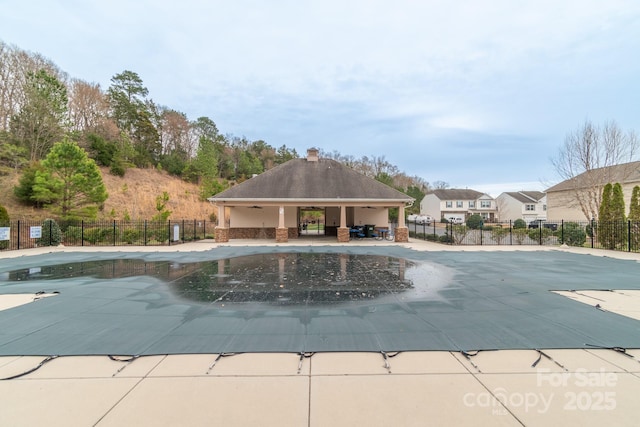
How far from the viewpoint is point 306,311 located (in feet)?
16.8

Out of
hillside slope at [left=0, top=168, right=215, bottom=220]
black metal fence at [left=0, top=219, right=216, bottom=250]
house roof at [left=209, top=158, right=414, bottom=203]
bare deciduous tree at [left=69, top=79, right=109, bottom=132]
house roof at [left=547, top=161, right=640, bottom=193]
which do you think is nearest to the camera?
black metal fence at [left=0, top=219, right=216, bottom=250]

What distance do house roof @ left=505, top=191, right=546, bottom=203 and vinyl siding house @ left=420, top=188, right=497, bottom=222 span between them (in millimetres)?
3870

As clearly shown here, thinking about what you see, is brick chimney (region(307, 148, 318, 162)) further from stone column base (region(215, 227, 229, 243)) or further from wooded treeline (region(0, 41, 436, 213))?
wooded treeline (region(0, 41, 436, 213))

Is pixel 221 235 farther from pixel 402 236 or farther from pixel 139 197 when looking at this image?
pixel 139 197

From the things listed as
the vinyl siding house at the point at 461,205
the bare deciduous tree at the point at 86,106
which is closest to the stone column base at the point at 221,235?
the bare deciduous tree at the point at 86,106

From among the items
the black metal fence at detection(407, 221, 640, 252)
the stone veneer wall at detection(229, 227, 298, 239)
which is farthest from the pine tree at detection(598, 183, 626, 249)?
the stone veneer wall at detection(229, 227, 298, 239)

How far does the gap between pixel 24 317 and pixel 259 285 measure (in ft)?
13.9

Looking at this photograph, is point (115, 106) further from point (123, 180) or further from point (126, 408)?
point (126, 408)

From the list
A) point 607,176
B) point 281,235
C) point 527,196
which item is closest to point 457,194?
point 527,196

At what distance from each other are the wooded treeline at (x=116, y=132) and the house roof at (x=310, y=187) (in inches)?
487

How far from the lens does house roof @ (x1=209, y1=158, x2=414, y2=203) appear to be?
19047 millimetres

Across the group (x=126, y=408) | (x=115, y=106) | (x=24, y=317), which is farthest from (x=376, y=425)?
(x=115, y=106)

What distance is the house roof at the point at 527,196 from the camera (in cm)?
4788

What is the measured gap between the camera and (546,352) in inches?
142
